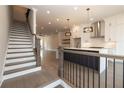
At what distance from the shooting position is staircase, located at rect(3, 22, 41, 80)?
12.3 ft

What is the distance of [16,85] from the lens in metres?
2.99

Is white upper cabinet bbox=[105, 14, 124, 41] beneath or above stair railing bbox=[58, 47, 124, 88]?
above

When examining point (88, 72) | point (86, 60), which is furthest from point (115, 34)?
point (88, 72)

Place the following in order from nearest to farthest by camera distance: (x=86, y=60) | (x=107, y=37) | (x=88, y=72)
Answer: (x=88, y=72) → (x=86, y=60) → (x=107, y=37)

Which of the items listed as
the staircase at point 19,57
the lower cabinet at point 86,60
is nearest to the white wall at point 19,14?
the staircase at point 19,57

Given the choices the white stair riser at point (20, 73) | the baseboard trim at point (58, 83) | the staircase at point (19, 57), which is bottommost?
the baseboard trim at point (58, 83)

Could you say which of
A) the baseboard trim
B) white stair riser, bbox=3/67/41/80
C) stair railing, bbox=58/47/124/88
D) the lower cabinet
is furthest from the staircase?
the lower cabinet

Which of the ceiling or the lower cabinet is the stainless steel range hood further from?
the lower cabinet

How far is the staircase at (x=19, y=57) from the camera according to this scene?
3.74m

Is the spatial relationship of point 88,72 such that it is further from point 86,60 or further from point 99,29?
point 99,29

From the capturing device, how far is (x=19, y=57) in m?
4.46

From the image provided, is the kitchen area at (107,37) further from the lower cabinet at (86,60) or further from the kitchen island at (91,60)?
A: the lower cabinet at (86,60)
